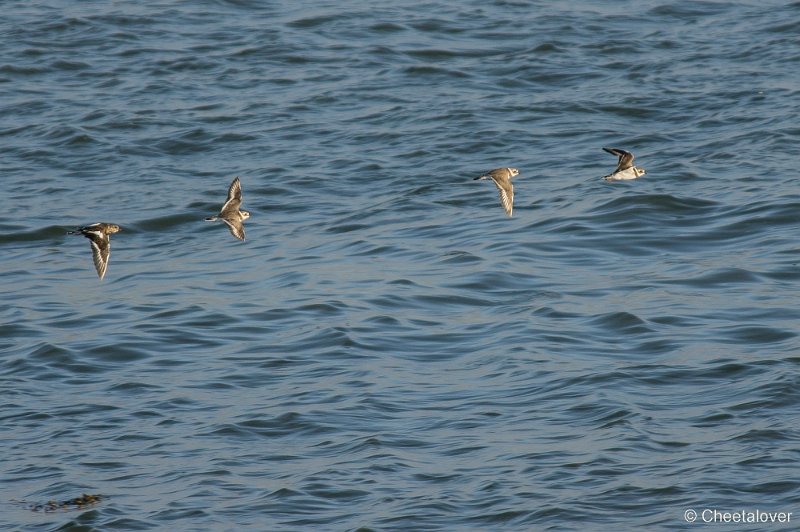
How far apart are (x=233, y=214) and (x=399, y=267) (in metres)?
3.16

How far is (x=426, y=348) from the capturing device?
47.6 ft

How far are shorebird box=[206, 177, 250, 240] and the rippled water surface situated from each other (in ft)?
4.64

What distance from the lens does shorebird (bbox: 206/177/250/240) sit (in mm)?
13533

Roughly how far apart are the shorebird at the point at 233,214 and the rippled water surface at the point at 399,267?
1415 millimetres

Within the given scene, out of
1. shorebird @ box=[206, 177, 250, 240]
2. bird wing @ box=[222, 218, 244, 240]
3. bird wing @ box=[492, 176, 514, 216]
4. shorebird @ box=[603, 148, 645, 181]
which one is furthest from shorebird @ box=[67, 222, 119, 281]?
shorebird @ box=[603, 148, 645, 181]

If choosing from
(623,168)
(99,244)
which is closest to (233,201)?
(99,244)

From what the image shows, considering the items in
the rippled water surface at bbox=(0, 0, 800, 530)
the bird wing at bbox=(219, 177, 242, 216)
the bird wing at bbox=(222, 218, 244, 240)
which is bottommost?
the rippled water surface at bbox=(0, 0, 800, 530)

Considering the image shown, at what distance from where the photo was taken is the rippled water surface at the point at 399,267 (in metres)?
11.5

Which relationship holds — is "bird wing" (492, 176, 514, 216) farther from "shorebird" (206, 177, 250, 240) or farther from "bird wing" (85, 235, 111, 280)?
"bird wing" (85, 235, 111, 280)

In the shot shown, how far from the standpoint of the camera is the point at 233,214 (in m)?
13.9

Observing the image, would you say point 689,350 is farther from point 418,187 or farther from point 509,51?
point 509,51

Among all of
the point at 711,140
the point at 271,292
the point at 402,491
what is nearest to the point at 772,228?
the point at 711,140

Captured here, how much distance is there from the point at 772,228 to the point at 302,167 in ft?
21.1

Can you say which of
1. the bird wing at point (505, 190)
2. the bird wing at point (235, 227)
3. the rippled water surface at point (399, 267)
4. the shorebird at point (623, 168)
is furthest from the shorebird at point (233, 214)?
the shorebird at point (623, 168)
